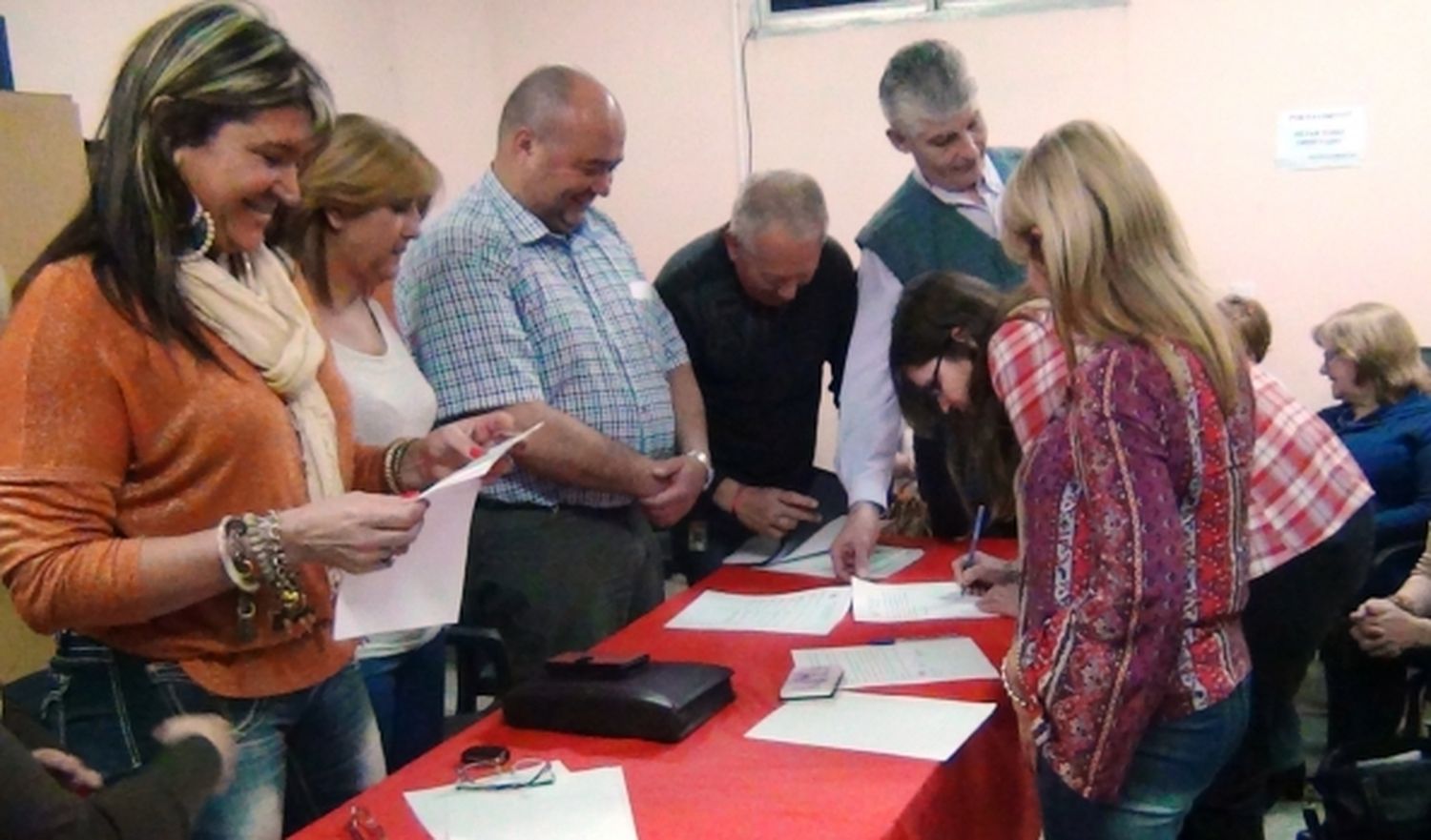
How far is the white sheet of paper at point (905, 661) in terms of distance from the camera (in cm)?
175

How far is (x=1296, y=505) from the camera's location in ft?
6.11

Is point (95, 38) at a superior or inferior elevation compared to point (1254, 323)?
superior

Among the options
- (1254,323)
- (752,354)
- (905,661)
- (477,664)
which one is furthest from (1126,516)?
(1254,323)

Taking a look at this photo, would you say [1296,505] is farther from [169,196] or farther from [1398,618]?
[169,196]

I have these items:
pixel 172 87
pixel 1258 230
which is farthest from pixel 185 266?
pixel 1258 230

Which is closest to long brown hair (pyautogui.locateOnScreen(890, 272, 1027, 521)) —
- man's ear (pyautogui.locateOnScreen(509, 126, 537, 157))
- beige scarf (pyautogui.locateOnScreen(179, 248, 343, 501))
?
man's ear (pyautogui.locateOnScreen(509, 126, 537, 157))

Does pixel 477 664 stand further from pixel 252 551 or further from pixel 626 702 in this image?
pixel 252 551

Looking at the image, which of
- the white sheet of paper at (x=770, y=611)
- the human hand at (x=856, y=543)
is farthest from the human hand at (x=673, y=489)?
the human hand at (x=856, y=543)

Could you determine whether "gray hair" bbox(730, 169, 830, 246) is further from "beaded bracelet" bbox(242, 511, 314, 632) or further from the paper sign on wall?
the paper sign on wall

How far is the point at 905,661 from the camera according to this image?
182cm

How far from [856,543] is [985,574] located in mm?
322

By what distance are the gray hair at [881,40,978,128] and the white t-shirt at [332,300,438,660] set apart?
3.87 feet

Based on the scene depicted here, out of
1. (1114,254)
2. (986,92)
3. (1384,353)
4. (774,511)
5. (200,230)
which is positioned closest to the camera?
(200,230)

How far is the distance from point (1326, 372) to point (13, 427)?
11.1 ft
